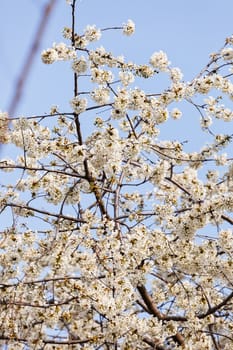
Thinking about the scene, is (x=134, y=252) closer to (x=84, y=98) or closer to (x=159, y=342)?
(x=159, y=342)

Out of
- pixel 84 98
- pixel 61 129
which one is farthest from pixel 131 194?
pixel 84 98

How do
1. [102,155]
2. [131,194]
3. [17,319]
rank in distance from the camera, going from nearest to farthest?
[102,155], [17,319], [131,194]

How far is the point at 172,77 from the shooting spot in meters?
5.70

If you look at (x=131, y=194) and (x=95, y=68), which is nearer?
(x=95, y=68)

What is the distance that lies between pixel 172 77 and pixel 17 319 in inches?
112

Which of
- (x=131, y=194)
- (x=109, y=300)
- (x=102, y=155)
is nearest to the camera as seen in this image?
(x=109, y=300)

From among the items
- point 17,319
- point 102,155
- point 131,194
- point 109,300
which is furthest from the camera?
point 131,194

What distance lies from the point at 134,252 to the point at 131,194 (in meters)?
1.65

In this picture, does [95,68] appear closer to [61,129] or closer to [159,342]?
[61,129]

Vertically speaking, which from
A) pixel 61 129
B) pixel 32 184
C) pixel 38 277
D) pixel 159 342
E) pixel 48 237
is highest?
pixel 61 129

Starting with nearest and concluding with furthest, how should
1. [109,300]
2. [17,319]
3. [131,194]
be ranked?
1. [109,300]
2. [17,319]
3. [131,194]

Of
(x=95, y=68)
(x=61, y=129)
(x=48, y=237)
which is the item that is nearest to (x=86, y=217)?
(x=48, y=237)

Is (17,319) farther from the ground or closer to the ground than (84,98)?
closer to the ground

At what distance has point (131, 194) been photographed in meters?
6.43
